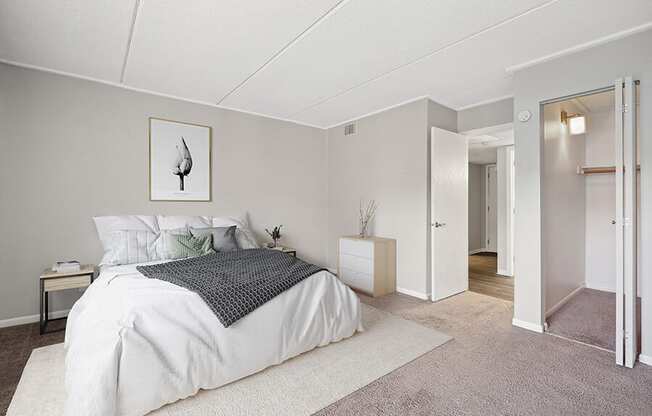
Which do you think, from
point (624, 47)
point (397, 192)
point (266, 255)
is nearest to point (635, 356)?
point (624, 47)

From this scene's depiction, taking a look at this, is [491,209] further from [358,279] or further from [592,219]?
[358,279]

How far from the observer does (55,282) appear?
2.80m

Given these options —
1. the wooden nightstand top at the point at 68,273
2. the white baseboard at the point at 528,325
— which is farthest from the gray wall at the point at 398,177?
the wooden nightstand top at the point at 68,273

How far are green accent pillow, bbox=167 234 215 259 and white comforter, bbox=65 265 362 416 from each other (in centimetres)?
57

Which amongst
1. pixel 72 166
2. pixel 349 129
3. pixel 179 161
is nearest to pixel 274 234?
pixel 179 161

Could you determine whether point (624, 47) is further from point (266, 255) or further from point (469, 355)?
point (266, 255)

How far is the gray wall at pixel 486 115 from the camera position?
12.1ft

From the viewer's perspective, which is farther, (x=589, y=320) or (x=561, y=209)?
(x=561, y=209)

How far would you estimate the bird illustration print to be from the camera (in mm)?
3809

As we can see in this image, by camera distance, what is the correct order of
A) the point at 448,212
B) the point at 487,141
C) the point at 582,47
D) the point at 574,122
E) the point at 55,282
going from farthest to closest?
the point at 487,141 < the point at 448,212 < the point at 574,122 < the point at 55,282 < the point at 582,47

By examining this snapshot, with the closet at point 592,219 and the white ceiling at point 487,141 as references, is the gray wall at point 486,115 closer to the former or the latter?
the white ceiling at point 487,141

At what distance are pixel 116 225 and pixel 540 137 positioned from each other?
4.24 meters

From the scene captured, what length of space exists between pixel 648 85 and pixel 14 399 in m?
4.69

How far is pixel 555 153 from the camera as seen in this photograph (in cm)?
335
